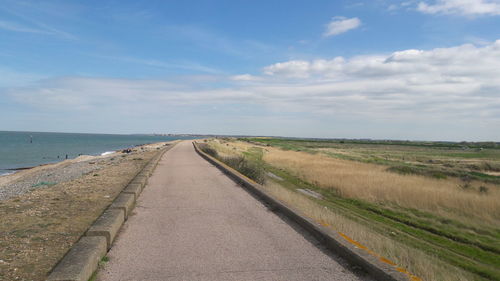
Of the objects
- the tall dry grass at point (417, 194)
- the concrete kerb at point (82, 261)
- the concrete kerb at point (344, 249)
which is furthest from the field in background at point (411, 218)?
the concrete kerb at point (82, 261)

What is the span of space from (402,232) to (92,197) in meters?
8.91

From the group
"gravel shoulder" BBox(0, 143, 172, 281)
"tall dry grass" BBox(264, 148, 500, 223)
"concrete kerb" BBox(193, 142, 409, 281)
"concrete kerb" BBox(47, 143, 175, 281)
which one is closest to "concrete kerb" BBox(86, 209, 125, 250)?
"concrete kerb" BBox(47, 143, 175, 281)

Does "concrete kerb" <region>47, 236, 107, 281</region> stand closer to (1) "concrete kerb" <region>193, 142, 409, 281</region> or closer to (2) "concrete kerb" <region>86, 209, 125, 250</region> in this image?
(2) "concrete kerb" <region>86, 209, 125, 250</region>

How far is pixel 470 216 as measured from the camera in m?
12.6

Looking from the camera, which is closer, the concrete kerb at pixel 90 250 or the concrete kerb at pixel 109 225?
the concrete kerb at pixel 90 250

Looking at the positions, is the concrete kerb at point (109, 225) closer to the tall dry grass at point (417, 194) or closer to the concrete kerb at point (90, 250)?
the concrete kerb at point (90, 250)

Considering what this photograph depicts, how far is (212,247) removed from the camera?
5.31 metres

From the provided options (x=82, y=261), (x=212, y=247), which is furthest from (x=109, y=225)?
(x=212, y=247)

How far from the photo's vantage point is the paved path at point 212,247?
4316 mm

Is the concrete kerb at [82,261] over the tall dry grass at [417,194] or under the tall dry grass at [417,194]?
over

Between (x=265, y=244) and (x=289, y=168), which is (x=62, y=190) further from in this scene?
(x=289, y=168)

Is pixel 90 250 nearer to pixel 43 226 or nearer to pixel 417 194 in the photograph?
pixel 43 226

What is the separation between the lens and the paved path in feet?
14.2

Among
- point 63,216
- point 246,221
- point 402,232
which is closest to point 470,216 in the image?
point 402,232
